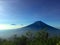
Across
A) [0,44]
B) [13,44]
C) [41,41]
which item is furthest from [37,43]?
[0,44]

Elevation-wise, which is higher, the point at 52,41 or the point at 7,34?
the point at 7,34

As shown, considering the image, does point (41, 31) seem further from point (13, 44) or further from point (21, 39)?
point (13, 44)

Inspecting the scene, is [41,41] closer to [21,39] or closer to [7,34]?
[21,39]

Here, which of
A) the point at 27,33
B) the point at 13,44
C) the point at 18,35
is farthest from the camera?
the point at 18,35

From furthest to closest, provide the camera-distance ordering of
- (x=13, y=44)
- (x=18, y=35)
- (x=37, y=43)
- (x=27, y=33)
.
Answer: (x=18, y=35) < (x=27, y=33) < (x=13, y=44) < (x=37, y=43)

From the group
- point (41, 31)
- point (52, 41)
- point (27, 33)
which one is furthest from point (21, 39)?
point (52, 41)

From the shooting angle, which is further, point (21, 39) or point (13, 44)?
point (21, 39)
